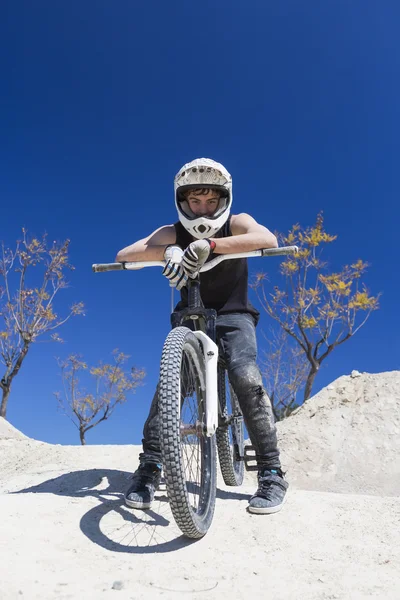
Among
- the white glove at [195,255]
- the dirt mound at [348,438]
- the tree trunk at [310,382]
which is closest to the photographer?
the white glove at [195,255]

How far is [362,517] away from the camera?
3580mm

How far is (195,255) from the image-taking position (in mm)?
3178

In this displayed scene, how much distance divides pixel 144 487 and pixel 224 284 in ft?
5.84

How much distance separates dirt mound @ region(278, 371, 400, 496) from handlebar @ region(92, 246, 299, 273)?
714 cm

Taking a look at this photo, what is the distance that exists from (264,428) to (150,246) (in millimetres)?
1717

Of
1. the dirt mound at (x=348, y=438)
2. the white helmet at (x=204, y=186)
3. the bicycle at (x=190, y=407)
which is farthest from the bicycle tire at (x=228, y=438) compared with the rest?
the dirt mound at (x=348, y=438)

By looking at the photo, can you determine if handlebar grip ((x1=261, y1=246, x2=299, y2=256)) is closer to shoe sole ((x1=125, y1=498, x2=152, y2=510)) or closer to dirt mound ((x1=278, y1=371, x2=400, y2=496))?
shoe sole ((x1=125, y1=498, x2=152, y2=510))

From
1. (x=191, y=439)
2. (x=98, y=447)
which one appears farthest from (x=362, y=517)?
(x=98, y=447)

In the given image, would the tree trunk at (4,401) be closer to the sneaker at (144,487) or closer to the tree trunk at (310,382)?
the tree trunk at (310,382)

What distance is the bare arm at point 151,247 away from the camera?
3.71m

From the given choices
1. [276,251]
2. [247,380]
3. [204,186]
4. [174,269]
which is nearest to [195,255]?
[174,269]

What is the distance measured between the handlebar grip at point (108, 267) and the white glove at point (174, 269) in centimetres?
45

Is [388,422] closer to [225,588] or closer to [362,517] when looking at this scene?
[362,517]

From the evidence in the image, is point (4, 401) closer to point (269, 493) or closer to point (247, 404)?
point (247, 404)
